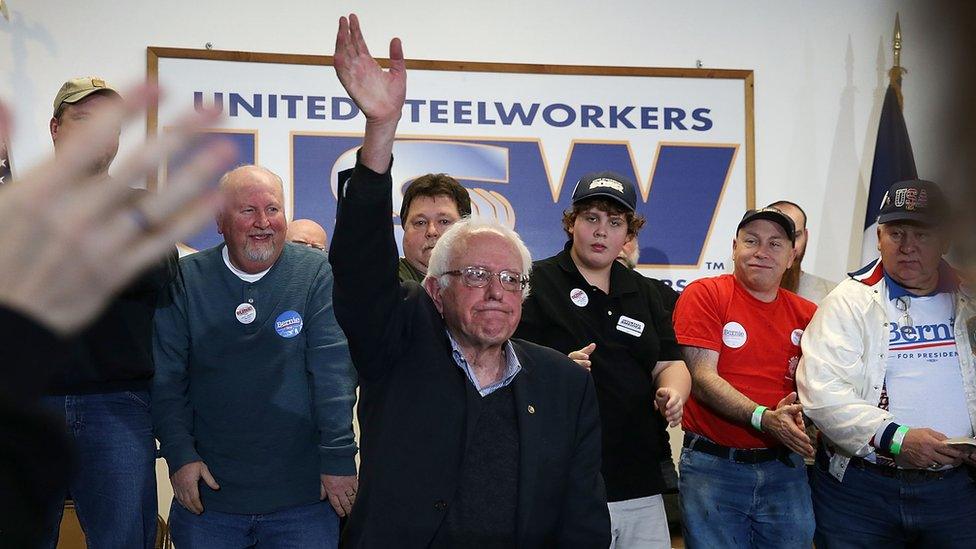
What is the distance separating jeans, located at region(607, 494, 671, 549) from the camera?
10.4 ft

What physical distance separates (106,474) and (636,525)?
1632mm

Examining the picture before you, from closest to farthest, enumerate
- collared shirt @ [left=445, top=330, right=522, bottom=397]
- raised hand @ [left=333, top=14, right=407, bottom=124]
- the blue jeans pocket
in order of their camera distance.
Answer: raised hand @ [left=333, top=14, right=407, bottom=124], collared shirt @ [left=445, top=330, right=522, bottom=397], the blue jeans pocket

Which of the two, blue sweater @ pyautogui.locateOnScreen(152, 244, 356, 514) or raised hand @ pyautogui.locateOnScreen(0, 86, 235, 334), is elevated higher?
raised hand @ pyautogui.locateOnScreen(0, 86, 235, 334)

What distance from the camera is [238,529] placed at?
293 centimetres

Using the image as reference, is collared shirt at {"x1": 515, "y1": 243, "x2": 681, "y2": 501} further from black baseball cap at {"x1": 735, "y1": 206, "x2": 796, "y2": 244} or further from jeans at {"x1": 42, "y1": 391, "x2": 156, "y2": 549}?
jeans at {"x1": 42, "y1": 391, "x2": 156, "y2": 549}

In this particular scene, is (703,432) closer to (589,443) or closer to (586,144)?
(589,443)

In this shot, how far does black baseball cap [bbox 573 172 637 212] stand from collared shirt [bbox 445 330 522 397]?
3.31ft

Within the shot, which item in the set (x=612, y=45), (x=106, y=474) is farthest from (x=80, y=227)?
(x=612, y=45)

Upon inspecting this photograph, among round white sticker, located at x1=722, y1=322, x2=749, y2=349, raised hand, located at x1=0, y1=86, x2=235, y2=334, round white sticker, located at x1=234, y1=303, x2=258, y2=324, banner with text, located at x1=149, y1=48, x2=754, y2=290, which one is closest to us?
raised hand, located at x1=0, y1=86, x2=235, y2=334

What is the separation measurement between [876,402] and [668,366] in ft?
2.34

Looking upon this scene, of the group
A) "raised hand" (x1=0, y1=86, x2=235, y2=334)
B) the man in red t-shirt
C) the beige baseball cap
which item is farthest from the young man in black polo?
"raised hand" (x1=0, y1=86, x2=235, y2=334)

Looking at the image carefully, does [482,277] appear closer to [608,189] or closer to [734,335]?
[608,189]

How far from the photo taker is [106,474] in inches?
106

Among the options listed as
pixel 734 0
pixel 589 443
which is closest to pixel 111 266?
pixel 589 443
